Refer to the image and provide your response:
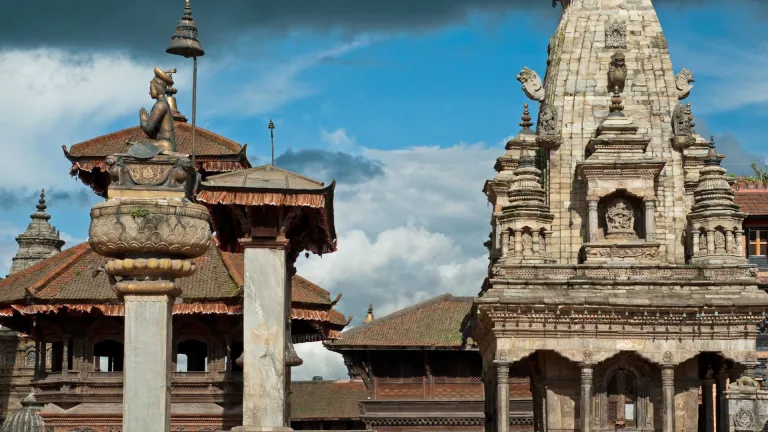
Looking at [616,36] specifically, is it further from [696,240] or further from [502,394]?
[502,394]

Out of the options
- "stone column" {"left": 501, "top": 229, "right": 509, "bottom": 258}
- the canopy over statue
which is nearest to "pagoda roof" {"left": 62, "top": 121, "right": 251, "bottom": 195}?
"stone column" {"left": 501, "top": 229, "right": 509, "bottom": 258}

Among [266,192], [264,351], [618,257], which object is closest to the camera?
[264,351]

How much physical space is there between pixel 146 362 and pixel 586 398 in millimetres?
22188

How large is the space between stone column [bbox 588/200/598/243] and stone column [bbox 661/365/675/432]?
4.25 m

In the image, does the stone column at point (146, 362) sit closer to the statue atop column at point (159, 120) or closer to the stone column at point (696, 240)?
the statue atop column at point (159, 120)

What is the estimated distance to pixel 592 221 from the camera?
4031 centimetres

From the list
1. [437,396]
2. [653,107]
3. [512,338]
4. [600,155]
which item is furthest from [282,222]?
[437,396]

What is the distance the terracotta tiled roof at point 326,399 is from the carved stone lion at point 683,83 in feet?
66.0

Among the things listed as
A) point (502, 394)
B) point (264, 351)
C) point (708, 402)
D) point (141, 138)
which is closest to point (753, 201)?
point (708, 402)

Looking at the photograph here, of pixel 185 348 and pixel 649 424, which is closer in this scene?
pixel 649 424

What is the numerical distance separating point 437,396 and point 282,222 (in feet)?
97.6

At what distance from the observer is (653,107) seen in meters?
42.5

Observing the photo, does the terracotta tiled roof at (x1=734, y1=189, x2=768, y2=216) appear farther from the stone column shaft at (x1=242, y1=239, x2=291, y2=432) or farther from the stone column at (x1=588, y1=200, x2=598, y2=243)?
the stone column shaft at (x1=242, y1=239, x2=291, y2=432)

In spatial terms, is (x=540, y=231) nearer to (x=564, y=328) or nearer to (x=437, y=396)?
(x=564, y=328)
